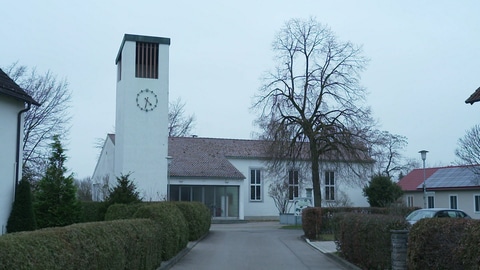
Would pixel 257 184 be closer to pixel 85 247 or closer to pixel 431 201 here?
pixel 431 201

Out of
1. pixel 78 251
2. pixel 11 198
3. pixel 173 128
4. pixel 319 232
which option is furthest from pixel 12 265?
pixel 173 128

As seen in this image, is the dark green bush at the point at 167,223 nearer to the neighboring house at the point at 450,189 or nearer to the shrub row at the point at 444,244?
the shrub row at the point at 444,244

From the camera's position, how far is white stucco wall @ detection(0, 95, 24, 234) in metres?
19.8

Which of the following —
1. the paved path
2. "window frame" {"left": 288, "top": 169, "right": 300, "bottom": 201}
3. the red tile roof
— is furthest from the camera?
the red tile roof

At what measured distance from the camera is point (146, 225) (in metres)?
13.6

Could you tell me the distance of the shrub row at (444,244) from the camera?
869 centimetres

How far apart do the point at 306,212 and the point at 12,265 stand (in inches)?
1010

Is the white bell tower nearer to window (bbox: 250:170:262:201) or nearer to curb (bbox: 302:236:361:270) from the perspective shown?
window (bbox: 250:170:262:201)

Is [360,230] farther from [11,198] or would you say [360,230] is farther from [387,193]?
[387,193]

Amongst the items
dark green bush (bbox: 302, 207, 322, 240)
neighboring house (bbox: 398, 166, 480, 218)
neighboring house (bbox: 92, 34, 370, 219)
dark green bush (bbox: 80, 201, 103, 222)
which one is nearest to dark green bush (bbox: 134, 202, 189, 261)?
dark green bush (bbox: 80, 201, 103, 222)

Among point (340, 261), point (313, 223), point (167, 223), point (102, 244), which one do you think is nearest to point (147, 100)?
point (313, 223)

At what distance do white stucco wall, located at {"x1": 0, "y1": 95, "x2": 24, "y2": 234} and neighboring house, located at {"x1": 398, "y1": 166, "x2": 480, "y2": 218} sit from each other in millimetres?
31168

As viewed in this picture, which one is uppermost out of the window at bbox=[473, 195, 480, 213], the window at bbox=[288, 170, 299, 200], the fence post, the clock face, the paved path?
the clock face

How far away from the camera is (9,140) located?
20.3 meters
